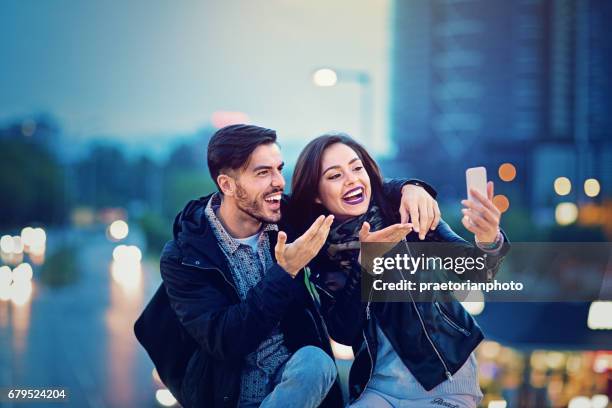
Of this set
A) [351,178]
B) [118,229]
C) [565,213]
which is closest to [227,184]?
[351,178]

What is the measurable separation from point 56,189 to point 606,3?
2867 mm

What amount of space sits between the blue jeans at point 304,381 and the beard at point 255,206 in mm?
384

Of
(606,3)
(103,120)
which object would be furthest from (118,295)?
(606,3)

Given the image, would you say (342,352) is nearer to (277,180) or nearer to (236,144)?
(277,180)

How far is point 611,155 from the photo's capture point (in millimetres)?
3953

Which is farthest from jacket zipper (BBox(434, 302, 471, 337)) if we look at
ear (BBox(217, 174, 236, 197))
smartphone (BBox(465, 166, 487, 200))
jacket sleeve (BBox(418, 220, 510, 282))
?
ear (BBox(217, 174, 236, 197))

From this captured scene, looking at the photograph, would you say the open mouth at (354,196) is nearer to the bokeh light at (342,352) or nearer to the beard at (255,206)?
the beard at (255,206)

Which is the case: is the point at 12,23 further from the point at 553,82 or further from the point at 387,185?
the point at 553,82

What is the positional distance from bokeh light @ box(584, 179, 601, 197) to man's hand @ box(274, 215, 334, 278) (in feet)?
8.50

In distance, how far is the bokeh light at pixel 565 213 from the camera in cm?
423

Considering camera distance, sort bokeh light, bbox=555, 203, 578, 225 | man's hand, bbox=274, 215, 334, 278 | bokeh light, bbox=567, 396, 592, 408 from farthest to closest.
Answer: bokeh light, bbox=555, 203, 578, 225, bokeh light, bbox=567, 396, 592, 408, man's hand, bbox=274, 215, 334, 278

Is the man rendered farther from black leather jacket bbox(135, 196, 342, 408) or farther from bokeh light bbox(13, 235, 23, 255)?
bokeh light bbox(13, 235, 23, 255)

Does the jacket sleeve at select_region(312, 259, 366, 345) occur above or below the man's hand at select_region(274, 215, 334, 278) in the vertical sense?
below

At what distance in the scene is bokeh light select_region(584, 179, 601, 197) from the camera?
3.86 meters
